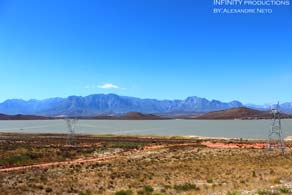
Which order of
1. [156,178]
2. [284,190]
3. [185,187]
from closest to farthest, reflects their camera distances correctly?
[284,190] → [185,187] → [156,178]

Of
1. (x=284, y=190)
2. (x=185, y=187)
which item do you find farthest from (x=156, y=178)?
(x=284, y=190)

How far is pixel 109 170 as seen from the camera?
36.8 m

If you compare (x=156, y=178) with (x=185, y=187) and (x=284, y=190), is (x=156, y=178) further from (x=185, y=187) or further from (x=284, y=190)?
(x=284, y=190)

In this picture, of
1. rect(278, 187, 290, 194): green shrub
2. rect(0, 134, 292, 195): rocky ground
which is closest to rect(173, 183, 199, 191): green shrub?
rect(0, 134, 292, 195): rocky ground

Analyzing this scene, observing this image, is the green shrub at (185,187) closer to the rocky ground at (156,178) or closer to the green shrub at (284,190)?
the rocky ground at (156,178)

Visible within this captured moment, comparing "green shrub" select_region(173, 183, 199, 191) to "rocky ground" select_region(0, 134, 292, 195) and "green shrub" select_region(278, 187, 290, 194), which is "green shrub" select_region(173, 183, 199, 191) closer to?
"rocky ground" select_region(0, 134, 292, 195)

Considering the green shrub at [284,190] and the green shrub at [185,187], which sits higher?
the green shrub at [284,190]

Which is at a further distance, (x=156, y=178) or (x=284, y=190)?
(x=156, y=178)

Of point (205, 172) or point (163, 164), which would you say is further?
point (163, 164)

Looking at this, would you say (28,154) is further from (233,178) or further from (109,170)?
(233,178)

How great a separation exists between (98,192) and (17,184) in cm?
665

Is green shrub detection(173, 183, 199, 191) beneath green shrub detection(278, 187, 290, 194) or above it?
beneath

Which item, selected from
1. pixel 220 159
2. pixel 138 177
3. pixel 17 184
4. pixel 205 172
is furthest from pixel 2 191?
pixel 220 159

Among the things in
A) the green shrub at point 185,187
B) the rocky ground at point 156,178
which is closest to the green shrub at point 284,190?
the rocky ground at point 156,178
